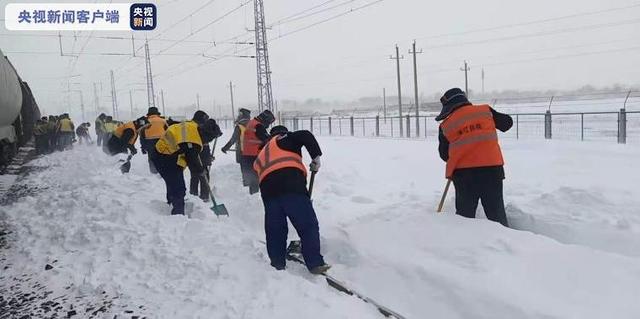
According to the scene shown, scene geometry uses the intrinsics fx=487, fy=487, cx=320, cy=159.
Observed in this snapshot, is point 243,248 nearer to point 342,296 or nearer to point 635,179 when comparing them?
point 342,296

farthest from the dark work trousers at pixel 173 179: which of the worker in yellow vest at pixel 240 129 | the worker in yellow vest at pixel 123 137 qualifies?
the worker in yellow vest at pixel 123 137

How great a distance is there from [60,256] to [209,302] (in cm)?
238

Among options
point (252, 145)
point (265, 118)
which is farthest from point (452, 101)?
point (252, 145)

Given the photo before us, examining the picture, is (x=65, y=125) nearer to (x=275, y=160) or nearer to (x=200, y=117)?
(x=200, y=117)

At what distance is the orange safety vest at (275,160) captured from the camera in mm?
4379

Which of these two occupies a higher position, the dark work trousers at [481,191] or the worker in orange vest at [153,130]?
the worker in orange vest at [153,130]

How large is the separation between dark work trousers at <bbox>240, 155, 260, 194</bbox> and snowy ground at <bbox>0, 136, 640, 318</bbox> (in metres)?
0.17

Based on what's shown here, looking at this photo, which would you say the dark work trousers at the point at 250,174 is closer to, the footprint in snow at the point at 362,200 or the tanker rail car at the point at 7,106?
the footprint in snow at the point at 362,200

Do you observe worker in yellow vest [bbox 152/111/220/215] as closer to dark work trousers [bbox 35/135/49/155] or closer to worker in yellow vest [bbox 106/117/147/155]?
worker in yellow vest [bbox 106/117/147/155]

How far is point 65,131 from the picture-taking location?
2003 cm

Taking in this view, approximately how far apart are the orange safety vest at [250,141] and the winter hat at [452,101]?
3.64 meters

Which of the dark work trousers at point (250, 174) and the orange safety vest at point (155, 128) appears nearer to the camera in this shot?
the dark work trousers at point (250, 174)

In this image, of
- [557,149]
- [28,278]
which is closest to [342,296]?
[28,278]

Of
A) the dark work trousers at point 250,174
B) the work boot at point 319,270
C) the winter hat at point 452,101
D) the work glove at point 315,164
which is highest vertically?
the winter hat at point 452,101
